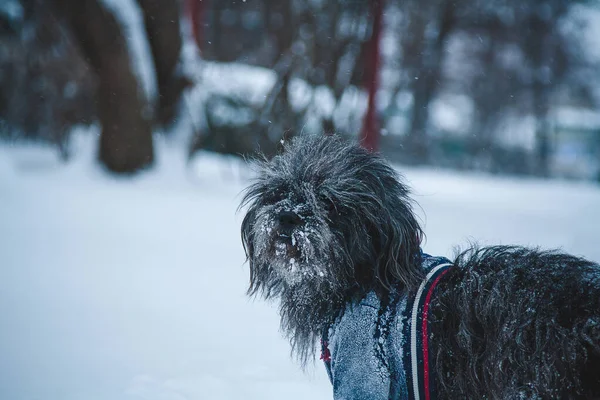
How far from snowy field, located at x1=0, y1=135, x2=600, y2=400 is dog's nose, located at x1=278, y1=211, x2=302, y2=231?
1179mm

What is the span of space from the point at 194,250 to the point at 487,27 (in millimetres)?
14783

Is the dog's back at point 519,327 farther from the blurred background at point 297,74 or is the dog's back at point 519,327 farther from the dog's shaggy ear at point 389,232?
the blurred background at point 297,74

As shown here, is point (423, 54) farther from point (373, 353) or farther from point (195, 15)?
point (373, 353)

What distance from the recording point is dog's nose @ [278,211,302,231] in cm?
219

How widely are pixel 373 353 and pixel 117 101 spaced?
938 cm

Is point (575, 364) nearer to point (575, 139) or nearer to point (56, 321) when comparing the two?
point (56, 321)

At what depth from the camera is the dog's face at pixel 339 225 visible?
2.18m

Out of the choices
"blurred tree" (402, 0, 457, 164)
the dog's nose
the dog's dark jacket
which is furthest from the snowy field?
"blurred tree" (402, 0, 457, 164)

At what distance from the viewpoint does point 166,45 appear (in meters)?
10.9

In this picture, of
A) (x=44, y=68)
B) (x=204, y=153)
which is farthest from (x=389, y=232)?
(x=44, y=68)

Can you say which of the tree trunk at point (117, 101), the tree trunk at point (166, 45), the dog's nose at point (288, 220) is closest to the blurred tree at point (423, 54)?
the tree trunk at point (166, 45)

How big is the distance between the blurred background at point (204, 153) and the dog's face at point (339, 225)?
50 centimetres

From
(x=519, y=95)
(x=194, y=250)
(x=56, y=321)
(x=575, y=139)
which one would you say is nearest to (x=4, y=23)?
(x=194, y=250)

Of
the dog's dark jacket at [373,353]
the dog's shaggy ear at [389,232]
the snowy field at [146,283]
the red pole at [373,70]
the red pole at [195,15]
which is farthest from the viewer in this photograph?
the red pole at [195,15]
